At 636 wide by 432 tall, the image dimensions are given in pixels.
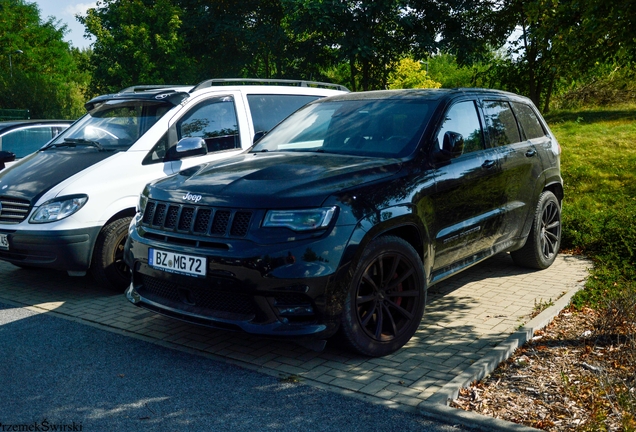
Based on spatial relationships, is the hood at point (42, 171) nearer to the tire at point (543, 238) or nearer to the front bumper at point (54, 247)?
the front bumper at point (54, 247)

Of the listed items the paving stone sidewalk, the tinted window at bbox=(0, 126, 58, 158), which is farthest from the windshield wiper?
the tinted window at bbox=(0, 126, 58, 158)

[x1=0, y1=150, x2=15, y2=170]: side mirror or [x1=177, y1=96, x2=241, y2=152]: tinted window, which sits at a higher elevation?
[x1=177, y1=96, x2=241, y2=152]: tinted window

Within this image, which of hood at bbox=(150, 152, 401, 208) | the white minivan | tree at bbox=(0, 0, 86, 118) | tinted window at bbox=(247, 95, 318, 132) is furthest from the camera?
tree at bbox=(0, 0, 86, 118)

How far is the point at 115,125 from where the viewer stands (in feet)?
24.7

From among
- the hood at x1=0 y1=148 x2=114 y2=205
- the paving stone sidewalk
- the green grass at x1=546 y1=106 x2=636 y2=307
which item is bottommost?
the paving stone sidewalk

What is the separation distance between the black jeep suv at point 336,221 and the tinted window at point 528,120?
76 centimetres

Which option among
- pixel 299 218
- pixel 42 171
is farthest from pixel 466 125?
pixel 42 171

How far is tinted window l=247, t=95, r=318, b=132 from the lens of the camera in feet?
26.6

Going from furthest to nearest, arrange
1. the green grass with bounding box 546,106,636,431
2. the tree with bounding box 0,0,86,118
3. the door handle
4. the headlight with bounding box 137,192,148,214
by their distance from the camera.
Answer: the tree with bounding box 0,0,86,118, the door handle, the headlight with bounding box 137,192,148,214, the green grass with bounding box 546,106,636,431

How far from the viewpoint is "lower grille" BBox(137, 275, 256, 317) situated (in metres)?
4.64

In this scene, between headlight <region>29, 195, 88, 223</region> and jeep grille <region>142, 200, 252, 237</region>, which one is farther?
headlight <region>29, 195, 88, 223</region>

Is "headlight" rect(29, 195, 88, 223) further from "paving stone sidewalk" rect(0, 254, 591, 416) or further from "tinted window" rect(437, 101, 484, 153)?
"tinted window" rect(437, 101, 484, 153)

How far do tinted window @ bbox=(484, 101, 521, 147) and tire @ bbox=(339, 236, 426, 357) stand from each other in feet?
6.52

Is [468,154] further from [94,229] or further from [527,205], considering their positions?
[94,229]
